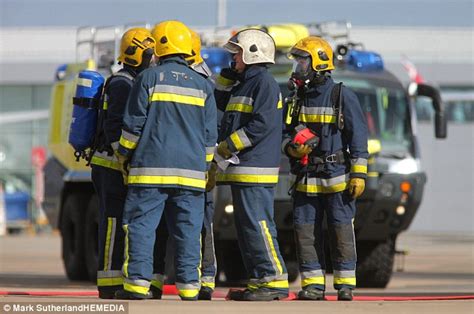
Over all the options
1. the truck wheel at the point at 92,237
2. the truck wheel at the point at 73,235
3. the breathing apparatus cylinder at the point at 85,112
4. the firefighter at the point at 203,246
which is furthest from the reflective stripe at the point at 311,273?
the truck wheel at the point at 73,235

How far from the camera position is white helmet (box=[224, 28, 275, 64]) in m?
10.7

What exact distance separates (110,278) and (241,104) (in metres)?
1.59

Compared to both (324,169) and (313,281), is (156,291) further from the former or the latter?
(324,169)

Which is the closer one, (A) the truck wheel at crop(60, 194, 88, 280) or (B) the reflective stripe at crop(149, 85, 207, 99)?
(B) the reflective stripe at crop(149, 85, 207, 99)

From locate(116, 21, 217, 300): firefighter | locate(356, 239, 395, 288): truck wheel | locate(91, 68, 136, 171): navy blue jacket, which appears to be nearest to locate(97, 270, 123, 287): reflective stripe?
locate(116, 21, 217, 300): firefighter

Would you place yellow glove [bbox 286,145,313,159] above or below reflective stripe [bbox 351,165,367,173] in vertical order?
above

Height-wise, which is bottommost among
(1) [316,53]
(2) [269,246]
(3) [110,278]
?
(3) [110,278]

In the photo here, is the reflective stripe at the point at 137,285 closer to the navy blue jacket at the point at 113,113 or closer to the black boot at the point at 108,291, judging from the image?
the black boot at the point at 108,291

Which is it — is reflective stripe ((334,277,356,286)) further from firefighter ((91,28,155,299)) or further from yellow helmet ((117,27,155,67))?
yellow helmet ((117,27,155,67))

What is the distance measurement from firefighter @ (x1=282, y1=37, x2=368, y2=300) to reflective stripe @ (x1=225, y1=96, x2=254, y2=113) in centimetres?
73

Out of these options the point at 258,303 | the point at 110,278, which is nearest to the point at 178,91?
the point at 258,303

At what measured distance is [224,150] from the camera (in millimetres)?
10438

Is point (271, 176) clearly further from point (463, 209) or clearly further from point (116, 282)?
point (463, 209)

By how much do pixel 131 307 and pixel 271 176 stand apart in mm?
1947
